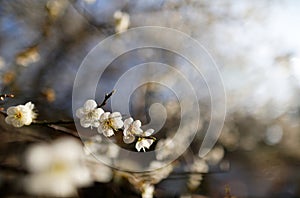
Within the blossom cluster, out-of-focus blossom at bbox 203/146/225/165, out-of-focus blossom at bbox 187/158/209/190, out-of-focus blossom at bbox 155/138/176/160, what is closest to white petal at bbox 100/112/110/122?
the blossom cluster

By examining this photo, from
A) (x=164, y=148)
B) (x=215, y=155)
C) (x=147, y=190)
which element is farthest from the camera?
(x=215, y=155)

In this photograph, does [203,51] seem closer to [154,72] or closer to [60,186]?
[154,72]

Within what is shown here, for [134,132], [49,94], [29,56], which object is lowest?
[134,132]

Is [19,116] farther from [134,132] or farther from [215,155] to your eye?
[215,155]

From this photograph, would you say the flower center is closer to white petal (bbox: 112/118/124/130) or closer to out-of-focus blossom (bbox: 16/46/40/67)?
white petal (bbox: 112/118/124/130)

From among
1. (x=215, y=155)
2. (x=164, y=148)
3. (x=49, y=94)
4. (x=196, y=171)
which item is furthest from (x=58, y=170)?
(x=215, y=155)

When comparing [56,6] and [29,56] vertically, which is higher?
[56,6]
